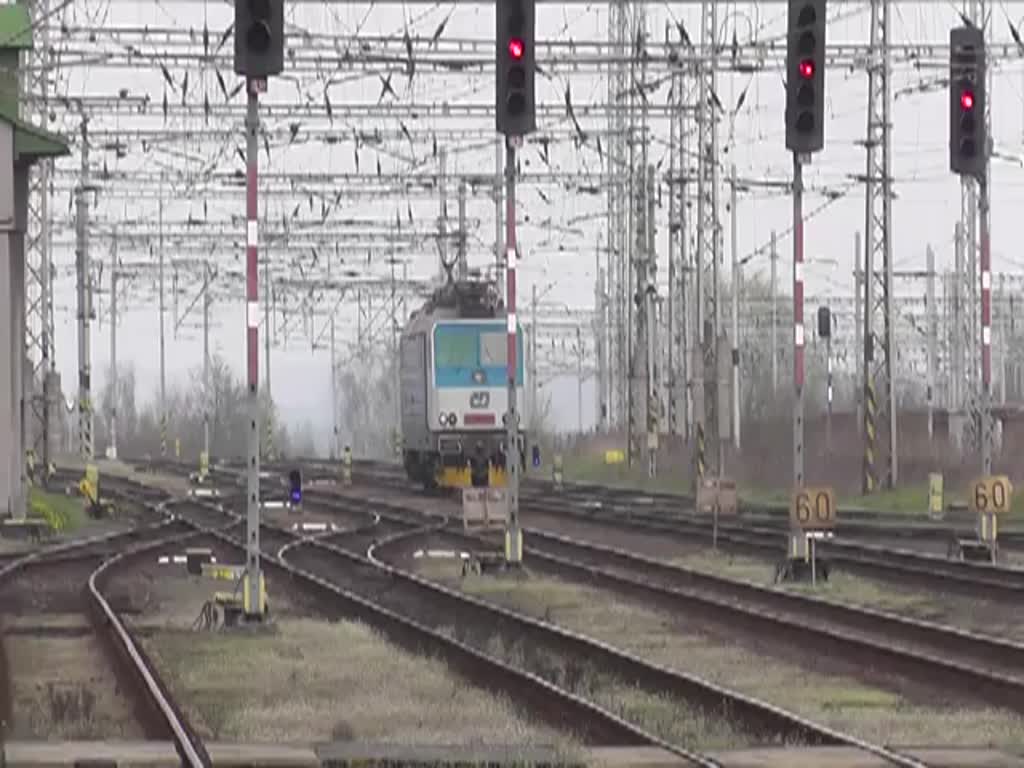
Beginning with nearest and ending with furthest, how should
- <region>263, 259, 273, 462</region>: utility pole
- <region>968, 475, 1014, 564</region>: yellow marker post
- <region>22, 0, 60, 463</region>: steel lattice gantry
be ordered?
<region>968, 475, 1014, 564</region>: yellow marker post, <region>22, 0, 60, 463</region>: steel lattice gantry, <region>263, 259, 273, 462</region>: utility pole

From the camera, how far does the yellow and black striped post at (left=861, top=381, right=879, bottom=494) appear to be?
44.1 meters

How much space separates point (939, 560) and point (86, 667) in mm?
13443

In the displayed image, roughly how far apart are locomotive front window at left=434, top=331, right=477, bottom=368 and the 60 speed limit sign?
22.0m

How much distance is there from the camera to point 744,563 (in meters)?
30.1

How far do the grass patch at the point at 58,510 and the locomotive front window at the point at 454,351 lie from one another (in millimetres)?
8113

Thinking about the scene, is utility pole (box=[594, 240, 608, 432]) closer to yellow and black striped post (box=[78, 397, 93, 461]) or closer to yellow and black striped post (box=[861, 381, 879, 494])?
yellow and black striped post (box=[78, 397, 93, 461])

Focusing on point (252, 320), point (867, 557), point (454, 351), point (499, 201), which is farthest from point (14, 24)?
point (252, 320)

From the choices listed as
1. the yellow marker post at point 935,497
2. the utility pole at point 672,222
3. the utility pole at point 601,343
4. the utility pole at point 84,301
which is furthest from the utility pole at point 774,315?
the yellow marker post at point 935,497

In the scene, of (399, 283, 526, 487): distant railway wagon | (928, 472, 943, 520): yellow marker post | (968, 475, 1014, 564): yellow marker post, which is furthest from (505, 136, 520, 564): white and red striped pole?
(399, 283, 526, 487): distant railway wagon

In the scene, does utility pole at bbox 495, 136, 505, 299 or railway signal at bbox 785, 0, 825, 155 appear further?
utility pole at bbox 495, 136, 505, 299

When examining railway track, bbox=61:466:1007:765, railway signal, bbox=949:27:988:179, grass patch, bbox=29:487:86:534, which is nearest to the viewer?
railway track, bbox=61:466:1007:765

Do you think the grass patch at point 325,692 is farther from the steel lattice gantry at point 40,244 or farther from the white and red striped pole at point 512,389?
the steel lattice gantry at point 40,244

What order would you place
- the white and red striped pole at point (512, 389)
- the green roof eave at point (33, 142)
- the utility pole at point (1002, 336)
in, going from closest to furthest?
the white and red striped pole at point (512, 389)
the green roof eave at point (33, 142)
the utility pole at point (1002, 336)

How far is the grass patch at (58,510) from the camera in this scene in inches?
1543
